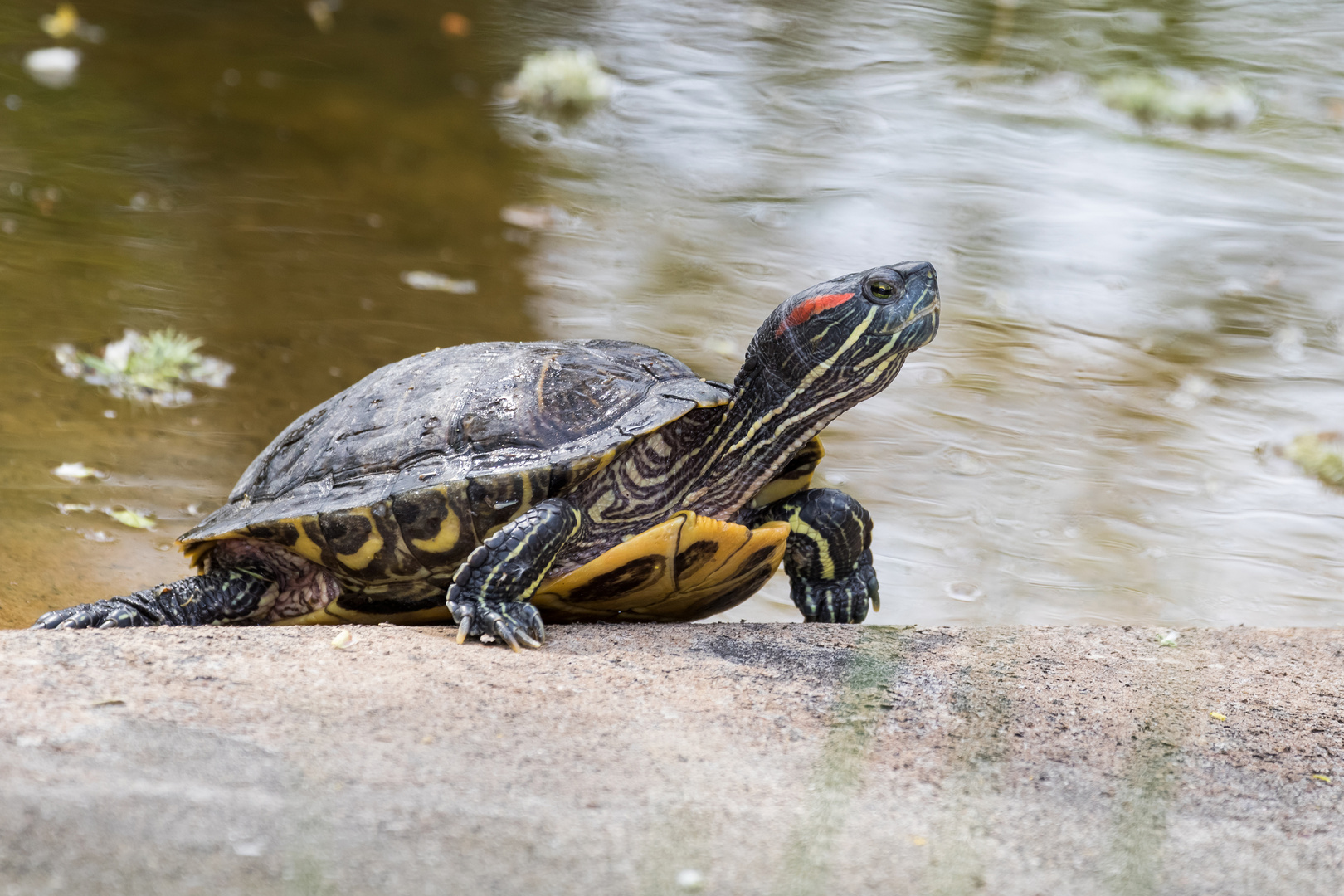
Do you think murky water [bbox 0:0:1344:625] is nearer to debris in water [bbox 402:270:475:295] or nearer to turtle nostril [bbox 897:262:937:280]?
debris in water [bbox 402:270:475:295]

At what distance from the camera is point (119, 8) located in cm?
1036

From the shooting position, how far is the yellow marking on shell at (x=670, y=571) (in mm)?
3150

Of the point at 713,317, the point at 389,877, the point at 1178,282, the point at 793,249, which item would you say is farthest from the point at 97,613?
the point at 1178,282

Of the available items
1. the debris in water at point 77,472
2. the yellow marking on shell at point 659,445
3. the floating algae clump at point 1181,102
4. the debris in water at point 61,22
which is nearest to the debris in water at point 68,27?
the debris in water at point 61,22

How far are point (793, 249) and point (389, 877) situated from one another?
647cm

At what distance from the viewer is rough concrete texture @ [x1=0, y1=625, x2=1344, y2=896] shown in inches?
70.4

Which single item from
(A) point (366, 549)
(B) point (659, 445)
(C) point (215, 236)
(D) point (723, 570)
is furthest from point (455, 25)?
(D) point (723, 570)

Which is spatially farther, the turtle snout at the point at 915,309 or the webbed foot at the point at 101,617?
the turtle snout at the point at 915,309

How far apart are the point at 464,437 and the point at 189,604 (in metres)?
1.09

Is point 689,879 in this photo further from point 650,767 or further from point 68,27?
point 68,27

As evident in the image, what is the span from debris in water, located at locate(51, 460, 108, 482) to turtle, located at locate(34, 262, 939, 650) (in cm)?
111

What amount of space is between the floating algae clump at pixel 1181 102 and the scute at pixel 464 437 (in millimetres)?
8779

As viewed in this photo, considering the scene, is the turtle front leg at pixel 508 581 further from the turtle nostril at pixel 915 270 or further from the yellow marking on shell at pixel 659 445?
the turtle nostril at pixel 915 270

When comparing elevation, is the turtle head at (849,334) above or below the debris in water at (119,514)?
above
